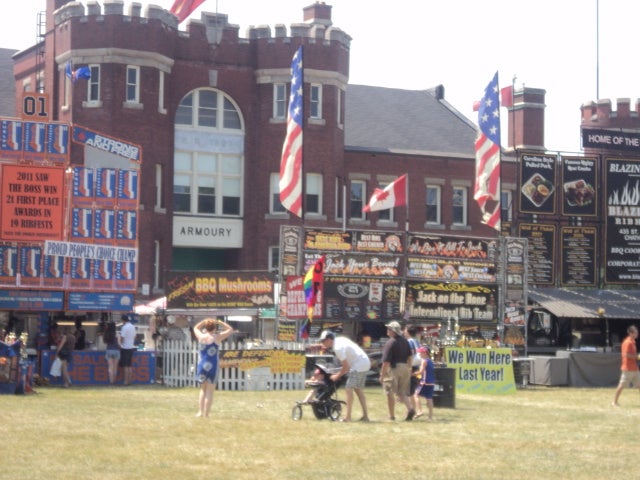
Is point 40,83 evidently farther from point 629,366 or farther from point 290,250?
point 629,366

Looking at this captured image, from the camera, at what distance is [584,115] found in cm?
6125

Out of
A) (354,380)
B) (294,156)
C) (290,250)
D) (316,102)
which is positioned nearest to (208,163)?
(316,102)

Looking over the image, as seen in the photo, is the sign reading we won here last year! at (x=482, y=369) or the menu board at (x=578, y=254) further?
the menu board at (x=578, y=254)

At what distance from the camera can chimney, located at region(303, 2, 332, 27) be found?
57.7 m

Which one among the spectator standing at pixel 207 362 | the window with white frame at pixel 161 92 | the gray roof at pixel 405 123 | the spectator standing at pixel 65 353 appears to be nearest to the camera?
the spectator standing at pixel 207 362

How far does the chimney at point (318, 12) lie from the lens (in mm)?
57719

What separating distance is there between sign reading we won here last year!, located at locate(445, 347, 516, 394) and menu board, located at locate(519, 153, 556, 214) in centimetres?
1140

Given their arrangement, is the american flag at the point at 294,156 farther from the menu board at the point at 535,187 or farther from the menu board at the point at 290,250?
the menu board at the point at 535,187

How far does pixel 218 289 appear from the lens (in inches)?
1380

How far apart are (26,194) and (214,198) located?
20147 mm

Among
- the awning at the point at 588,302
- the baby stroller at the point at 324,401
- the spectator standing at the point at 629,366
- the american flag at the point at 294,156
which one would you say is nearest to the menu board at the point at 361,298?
the american flag at the point at 294,156

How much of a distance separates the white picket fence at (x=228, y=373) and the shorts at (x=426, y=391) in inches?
348

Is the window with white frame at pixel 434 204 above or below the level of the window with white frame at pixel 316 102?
below

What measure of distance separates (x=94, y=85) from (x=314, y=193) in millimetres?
9848
